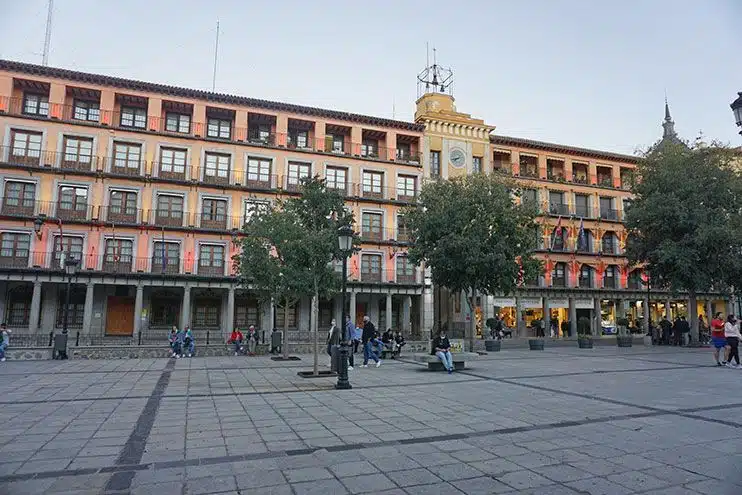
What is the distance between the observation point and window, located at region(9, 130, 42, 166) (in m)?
30.5

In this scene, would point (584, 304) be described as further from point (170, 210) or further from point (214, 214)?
point (170, 210)

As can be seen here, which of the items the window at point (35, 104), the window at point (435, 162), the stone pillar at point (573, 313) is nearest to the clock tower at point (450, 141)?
the window at point (435, 162)

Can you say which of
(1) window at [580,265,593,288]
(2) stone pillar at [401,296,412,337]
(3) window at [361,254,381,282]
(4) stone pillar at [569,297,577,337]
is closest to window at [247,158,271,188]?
(3) window at [361,254,381,282]

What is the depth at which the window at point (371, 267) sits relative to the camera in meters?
36.3

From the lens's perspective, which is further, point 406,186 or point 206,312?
point 406,186

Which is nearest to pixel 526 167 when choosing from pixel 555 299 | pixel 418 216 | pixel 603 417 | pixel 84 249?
pixel 555 299

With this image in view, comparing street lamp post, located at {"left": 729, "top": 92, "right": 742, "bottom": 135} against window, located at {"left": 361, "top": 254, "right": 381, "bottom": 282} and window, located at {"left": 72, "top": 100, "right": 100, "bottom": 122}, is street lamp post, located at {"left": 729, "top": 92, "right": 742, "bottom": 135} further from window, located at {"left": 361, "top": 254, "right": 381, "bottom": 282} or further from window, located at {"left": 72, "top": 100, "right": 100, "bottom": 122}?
window, located at {"left": 72, "top": 100, "right": 100, "bottom": 122}

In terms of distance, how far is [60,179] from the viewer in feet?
102

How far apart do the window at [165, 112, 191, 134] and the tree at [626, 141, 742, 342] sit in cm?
2940

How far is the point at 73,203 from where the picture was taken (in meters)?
31.3

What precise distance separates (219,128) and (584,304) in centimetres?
3281

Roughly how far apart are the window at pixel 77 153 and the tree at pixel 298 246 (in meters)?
17.0

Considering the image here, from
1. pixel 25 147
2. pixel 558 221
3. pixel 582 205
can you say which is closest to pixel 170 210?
pixel 25 147

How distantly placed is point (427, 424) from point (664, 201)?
2529 cm
